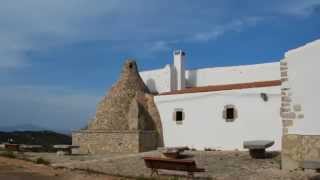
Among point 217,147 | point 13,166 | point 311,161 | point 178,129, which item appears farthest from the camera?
point 178,129

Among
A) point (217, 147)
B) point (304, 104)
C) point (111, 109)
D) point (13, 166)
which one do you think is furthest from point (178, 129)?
point (13, 166)

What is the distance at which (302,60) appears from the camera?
14.9 m

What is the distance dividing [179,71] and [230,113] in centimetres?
760

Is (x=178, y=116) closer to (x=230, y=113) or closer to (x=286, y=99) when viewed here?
(x=230, y=113)

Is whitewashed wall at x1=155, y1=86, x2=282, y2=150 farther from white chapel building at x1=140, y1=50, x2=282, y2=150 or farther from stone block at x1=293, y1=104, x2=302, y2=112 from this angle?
stone block at x1=293, y1=104, x2=302, y2=112

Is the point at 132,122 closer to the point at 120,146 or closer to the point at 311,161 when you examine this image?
the point at 120,146

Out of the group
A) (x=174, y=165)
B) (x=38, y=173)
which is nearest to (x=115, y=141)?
(x=174, y=165)

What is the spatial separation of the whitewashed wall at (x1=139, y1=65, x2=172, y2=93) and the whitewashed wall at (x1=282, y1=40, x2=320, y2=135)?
14733mm

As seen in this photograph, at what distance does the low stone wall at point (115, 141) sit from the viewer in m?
24.8

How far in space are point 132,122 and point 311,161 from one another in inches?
526

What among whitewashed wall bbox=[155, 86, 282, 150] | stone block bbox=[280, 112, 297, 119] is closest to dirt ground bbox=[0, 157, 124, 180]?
stone block bbox=[280, 112, 297, 119]

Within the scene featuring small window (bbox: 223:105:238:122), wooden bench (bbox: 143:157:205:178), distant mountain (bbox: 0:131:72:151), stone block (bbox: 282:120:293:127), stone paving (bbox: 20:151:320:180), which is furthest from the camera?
distant mountain (bbox: 0:131:72:151)

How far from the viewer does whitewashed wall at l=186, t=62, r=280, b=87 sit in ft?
85.7

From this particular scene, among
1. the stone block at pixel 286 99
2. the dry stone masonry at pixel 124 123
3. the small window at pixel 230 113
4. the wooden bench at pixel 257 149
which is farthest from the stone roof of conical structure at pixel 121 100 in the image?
the stone block at pixel 286 99
